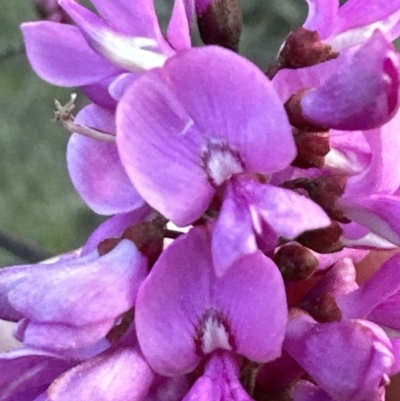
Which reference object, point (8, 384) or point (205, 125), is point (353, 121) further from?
point (8, 384)

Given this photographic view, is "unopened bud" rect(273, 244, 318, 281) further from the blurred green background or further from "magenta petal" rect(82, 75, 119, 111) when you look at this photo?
the blurred green background

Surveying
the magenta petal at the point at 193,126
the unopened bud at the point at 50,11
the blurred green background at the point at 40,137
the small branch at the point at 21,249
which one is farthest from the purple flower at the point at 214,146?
the blurred green background at the point at 40,137

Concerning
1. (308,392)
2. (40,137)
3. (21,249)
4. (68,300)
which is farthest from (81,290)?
(40,137)

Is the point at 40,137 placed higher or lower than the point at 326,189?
lower

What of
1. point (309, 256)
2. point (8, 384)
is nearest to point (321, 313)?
point (309, 256)

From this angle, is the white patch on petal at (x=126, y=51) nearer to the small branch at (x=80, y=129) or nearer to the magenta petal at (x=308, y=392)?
the small branch at (x=80, y=129)

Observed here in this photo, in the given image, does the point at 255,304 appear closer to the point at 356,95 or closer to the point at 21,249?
the point at 356,95
